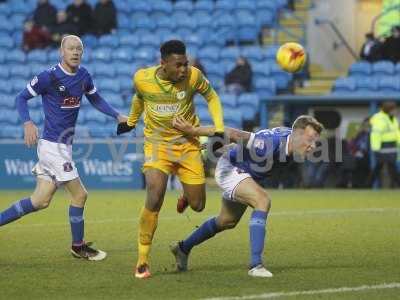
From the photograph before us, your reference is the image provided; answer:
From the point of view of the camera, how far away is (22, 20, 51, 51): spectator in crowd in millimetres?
25094

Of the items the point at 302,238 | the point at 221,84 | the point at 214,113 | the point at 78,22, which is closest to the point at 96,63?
the point at 78,22

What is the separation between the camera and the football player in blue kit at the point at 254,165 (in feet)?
28.7

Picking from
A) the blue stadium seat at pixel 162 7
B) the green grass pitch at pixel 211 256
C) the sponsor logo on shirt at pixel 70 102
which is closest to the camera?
the green grass pitch at pixel 211 256

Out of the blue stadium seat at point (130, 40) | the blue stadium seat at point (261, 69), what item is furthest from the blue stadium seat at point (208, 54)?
the blue stadium seat at point (130, 40)

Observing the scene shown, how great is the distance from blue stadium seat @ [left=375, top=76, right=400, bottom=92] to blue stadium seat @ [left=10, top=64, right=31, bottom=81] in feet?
26.7

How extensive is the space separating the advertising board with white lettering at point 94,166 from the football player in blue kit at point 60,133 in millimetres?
10589

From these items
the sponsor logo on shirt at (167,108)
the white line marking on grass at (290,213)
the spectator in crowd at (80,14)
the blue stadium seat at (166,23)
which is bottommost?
the white line marking on grass at (290,213)

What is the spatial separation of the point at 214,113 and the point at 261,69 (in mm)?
14138

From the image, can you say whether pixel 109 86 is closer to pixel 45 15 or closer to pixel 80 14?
pixel 80 14

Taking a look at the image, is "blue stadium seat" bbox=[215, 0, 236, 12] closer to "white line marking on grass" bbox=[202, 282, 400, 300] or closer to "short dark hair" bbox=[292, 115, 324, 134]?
"short dark hair" bbox=[292, 115, 324, 134]

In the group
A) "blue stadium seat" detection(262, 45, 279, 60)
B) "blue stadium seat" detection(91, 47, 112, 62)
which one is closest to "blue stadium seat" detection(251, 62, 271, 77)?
"blue stadium seat" detection(262, 45, 279, 60)

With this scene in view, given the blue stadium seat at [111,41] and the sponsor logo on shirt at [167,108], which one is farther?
the blue stadium seat at [111,41]

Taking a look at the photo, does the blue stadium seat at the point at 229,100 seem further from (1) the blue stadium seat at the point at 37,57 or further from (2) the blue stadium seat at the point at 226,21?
(1) the blue stadium seat at the point at 37,57

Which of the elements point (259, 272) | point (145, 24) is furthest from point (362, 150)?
point (259, 272)
